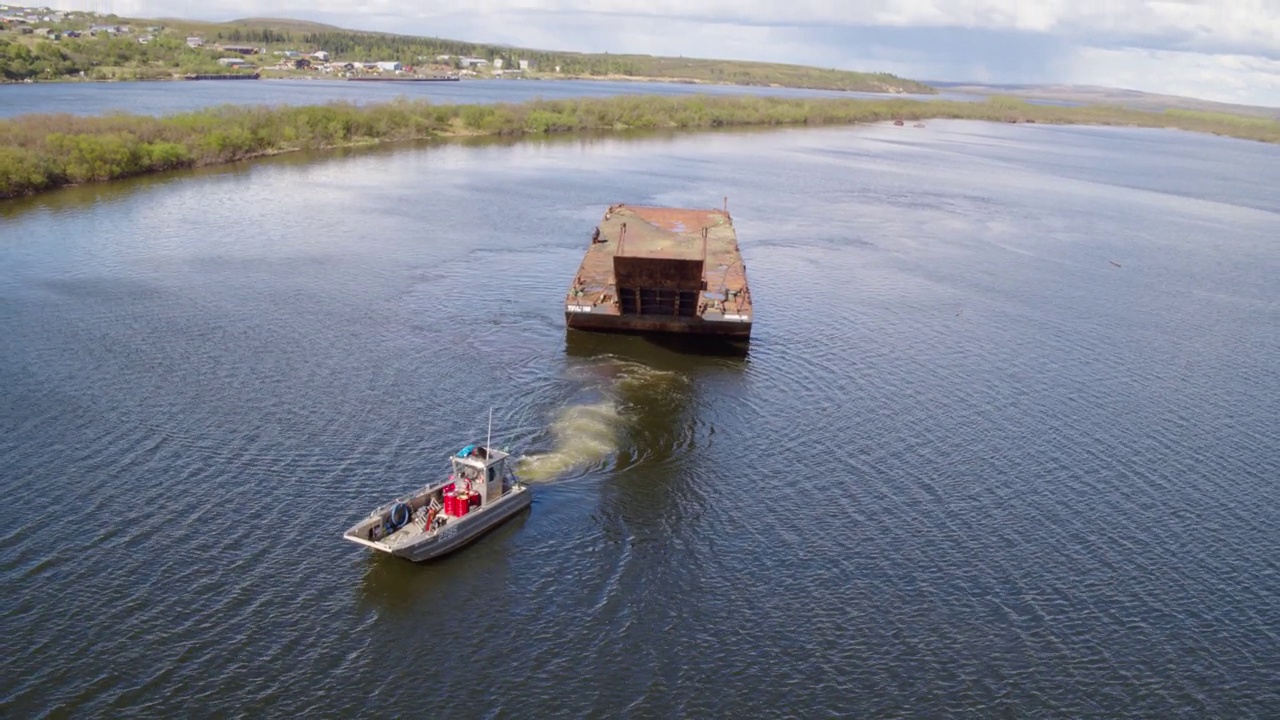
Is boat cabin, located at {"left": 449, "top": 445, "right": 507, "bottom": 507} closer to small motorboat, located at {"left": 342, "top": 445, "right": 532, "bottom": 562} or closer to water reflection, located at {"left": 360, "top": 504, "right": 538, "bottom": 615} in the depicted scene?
small motorboat, located at {"left": 342, "top": 445, "right": 532, "bottom": 562}

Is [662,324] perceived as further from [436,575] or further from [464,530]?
[436,575]

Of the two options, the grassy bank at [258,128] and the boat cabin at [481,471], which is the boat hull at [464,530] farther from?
the grassy bank at [258,128]

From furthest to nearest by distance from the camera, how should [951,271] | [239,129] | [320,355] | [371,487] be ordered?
1. [239,129]
2. [951,271]
3. [320,355]
4. [371,487]

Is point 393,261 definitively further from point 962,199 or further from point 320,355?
point 962,199

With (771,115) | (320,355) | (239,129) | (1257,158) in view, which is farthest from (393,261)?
(1257,158)

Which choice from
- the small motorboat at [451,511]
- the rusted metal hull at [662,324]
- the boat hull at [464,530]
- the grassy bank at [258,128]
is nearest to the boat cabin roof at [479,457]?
the small motorboat at [451,511]

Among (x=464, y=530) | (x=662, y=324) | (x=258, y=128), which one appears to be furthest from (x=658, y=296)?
(x=258, y=128)
